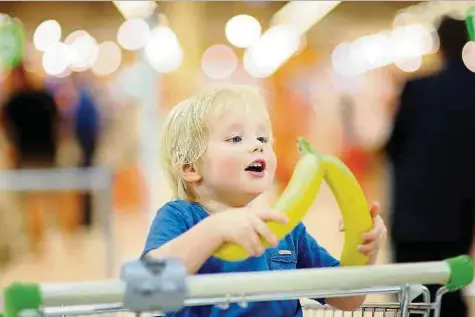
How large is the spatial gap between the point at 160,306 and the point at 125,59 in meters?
17.5

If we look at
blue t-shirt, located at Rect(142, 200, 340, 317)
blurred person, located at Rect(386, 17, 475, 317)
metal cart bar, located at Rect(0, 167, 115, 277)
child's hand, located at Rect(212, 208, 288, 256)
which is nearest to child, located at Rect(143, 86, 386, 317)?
blue t-shirt, located at Rect(142, 200, 340, 317)

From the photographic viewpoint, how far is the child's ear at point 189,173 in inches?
65.2

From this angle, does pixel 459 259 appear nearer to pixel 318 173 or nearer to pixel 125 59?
pixel 318 173

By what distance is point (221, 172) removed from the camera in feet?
5.24

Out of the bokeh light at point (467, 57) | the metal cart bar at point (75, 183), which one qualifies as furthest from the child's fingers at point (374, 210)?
the metal cart bar at point (75, 183)

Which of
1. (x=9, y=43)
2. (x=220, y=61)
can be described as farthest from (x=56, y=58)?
(x=9, y=43)

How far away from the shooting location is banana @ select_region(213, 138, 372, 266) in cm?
143

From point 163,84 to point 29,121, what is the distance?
2.77 m

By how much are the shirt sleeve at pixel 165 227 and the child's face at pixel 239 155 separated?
0.09 m

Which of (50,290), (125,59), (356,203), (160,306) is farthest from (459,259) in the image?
(125,59)

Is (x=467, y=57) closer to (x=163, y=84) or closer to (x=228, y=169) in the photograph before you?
(x=228, y=169)

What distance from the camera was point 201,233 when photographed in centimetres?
141

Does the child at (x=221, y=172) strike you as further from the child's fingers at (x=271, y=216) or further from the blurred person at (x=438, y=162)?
the blurred person at (x=438, y=162)

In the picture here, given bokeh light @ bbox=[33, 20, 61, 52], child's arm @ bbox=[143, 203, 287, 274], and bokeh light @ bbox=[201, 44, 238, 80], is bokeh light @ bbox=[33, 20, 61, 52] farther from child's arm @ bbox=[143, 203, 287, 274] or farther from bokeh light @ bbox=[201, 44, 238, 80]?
child's arm @ bbox=[143, 203, 287, 274]
